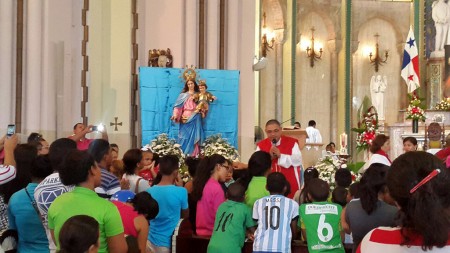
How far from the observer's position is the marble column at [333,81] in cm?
2342

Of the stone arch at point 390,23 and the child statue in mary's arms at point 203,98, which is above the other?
the stone arch at point 390,23

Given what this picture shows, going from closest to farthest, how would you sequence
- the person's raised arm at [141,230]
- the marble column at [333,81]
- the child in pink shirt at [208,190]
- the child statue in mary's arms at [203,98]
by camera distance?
1. the person's raised arm at [141,230]
2. the child in pink shirt at [208,190]
3. the child statue in mary's arms at [203,98]
4. the marble column at [333,81]

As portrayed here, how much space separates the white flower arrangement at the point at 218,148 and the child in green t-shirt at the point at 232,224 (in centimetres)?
754

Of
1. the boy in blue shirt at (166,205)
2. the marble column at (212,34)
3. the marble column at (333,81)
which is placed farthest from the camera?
the marble column at (333,81)

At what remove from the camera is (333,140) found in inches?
916

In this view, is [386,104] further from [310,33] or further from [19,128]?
[19,128]

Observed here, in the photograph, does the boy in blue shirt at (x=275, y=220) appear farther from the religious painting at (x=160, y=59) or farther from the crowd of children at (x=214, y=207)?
the religious painting at (x=160, y=59)

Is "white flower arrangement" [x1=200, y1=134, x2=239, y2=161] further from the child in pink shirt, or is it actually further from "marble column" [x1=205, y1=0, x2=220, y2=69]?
the child in pink shirt

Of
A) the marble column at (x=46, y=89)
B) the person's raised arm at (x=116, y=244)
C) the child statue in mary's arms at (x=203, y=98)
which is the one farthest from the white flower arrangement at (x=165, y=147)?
the person's raised arm at (x=116, y=244)

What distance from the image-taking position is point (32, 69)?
1380 cm

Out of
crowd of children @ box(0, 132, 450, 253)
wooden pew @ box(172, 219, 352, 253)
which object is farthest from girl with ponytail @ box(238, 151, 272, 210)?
wooden pew @ box(172, 219, 352, 253)

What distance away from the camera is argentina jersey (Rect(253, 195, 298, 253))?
20.6 ft

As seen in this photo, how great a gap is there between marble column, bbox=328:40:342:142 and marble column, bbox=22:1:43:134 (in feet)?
37.3

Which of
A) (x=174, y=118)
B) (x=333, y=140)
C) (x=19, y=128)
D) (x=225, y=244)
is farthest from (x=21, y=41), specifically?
(x=333, y=140)
